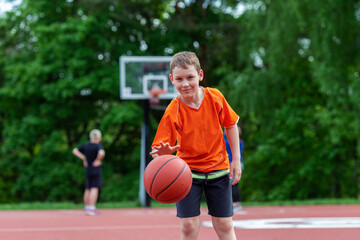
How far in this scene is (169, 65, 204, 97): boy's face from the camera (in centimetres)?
383

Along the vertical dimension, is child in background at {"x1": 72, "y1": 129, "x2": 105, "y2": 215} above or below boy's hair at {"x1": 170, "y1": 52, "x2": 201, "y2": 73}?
below

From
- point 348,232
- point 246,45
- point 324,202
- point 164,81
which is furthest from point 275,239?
point 246,45

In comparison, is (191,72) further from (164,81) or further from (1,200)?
(1,200)

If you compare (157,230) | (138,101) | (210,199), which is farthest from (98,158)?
(138,101)

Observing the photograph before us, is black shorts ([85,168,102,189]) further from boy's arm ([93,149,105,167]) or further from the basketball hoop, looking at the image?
the basketball hoop

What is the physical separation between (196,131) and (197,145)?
0.11 m

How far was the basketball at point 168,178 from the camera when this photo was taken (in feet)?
12.5

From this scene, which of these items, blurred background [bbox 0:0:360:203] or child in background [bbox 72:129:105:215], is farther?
blurred background [bbox 0:0:360:203]

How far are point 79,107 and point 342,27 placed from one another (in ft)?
41.9

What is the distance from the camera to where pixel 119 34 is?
23391mm

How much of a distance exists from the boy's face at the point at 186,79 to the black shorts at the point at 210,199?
0.69 metres

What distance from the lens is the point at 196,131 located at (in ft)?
12.9

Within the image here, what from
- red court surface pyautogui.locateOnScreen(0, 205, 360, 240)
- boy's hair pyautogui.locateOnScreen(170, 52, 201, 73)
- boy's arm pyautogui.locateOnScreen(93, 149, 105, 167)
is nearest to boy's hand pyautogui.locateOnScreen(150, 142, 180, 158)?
boy's hair pyautogui.locateOnScreen(170, 52, 201, 73)

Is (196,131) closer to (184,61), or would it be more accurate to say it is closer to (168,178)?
(168,178)
